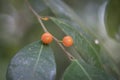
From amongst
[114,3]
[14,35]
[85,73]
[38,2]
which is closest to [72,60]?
[85,73]

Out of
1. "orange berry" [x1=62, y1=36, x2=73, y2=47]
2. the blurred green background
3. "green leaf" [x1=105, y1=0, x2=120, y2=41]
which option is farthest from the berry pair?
the blurred green background

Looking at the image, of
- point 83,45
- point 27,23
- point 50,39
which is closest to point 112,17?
point 83,45

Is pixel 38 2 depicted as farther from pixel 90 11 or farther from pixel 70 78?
pixel 70 78

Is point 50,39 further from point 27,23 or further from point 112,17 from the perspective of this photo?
point 27,23

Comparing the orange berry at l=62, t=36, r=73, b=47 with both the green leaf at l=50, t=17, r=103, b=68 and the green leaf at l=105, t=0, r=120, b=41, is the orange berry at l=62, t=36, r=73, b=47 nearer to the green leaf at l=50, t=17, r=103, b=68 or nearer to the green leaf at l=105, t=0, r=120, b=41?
the green leaf at l=50, t=17, r=103, b=68

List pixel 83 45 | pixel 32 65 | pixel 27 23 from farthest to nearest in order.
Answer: pixel 27 23 < pixel 83 45 < pixel 32 65

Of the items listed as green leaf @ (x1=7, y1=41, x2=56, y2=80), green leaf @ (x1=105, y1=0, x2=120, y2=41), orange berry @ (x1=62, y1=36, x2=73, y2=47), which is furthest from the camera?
green leaf @ (x1=105, y1=0, x2=120, y2=41)
